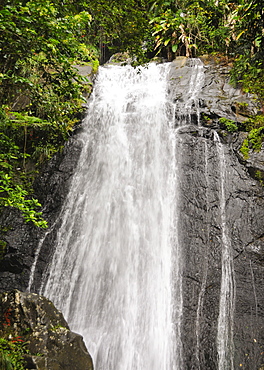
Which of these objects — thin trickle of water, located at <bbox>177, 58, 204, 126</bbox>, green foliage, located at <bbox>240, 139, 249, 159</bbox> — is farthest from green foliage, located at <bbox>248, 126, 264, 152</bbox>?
thin trickle of water, located at <bbox>177, 58, 204, 126</bbox>

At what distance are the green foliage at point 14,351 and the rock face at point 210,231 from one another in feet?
1.19

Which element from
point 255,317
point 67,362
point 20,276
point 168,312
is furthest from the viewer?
point 20,276

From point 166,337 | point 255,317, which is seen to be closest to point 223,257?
point 255,317

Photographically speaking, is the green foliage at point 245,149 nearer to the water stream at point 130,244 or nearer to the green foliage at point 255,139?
the green foliage at point 255,139

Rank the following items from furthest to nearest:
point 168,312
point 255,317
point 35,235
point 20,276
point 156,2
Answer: point 35,235 < point 20,276 < point 168,312 < point 255,317 < point 156,2

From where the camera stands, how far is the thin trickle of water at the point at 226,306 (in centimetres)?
478

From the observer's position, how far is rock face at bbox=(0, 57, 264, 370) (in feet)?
16.3

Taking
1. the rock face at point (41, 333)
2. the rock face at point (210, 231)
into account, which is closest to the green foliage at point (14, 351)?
the rock face at point (41, 333)

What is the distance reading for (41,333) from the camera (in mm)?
4020

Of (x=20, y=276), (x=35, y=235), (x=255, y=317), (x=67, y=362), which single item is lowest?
(x=67, y=362)

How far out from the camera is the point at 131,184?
23.2ft

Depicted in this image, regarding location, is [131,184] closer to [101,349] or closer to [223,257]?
[223,257]

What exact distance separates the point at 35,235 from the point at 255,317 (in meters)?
5.04

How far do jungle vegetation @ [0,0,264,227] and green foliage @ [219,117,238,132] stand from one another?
114cm
